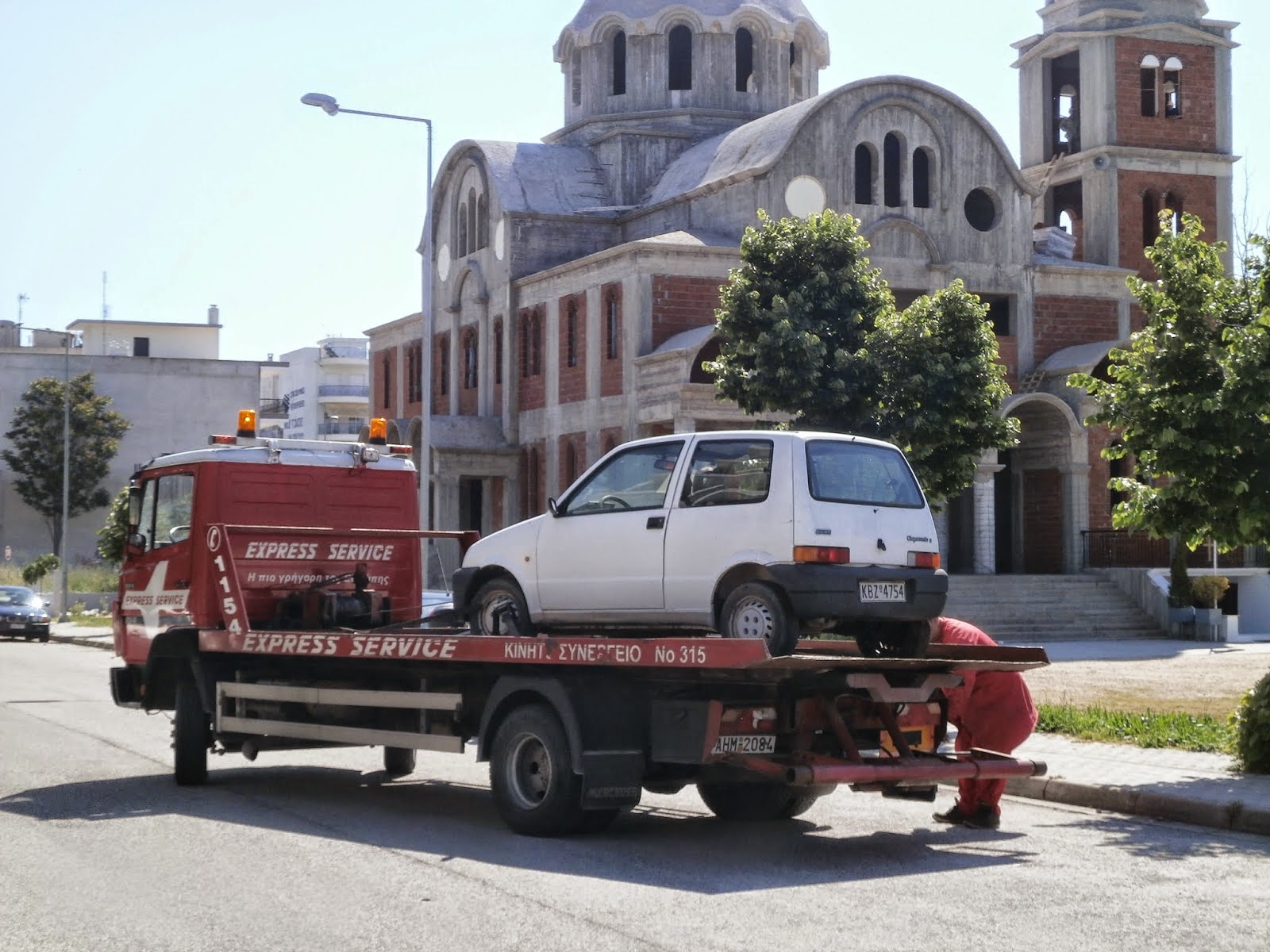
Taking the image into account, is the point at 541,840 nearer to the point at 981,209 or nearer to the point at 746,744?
the point at 746,744

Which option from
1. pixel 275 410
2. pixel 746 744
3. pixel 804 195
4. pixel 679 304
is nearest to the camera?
pixel 746 744

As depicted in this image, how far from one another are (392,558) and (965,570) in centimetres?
3164

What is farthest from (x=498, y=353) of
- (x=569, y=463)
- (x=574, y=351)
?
(x=569, y=463)

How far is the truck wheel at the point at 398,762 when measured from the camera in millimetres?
14555

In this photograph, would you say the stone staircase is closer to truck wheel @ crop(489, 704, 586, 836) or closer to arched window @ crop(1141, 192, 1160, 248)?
arched window @ crop(1141, 192, 1160, 248)

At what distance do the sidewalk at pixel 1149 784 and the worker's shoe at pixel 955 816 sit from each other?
4.64 ft

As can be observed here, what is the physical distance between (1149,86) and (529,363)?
19444 millimetres

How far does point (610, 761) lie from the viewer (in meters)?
10.8

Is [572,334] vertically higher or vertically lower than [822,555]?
higher

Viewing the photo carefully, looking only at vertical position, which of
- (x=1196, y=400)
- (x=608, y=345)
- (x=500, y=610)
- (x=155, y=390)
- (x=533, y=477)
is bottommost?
(x=500, y=610)

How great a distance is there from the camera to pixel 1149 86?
51.2 metres

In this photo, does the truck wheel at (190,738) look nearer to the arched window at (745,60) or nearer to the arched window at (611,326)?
the arched window at (611,326)

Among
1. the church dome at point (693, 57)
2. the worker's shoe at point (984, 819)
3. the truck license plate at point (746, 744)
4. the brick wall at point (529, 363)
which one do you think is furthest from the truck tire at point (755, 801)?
the church dome at point (693, 57)

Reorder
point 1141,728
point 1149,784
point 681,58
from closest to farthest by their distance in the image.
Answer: point 1149,784 < point 1141,728 < point 681,58
